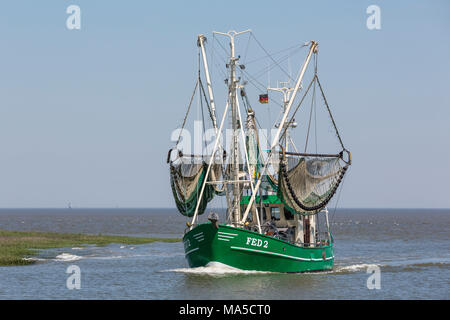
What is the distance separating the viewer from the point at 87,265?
57.3m

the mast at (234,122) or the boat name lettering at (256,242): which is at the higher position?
the mast at (234,122)

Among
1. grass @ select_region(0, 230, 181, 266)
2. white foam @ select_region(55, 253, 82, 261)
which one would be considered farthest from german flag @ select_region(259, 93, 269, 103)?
white foam @ select_region(55, 253, 82, 261)

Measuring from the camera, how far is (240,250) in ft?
144

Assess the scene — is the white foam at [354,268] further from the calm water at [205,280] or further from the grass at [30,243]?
the grass at [30,243]

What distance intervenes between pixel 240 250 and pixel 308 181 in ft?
26.1

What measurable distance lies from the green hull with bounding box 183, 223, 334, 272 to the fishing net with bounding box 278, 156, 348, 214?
10.5 feet

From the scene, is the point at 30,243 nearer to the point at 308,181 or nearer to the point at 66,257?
the point at 66,257

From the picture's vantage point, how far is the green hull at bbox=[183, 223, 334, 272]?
4353 cm

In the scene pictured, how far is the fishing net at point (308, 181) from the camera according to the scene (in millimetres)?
46750

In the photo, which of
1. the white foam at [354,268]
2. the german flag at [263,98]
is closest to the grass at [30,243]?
the german flag at [263,98]

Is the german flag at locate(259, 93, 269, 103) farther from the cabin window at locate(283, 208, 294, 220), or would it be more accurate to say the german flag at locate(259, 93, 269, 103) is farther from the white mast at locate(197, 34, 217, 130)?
the cabin window at locate(283, 208, 294, 220)

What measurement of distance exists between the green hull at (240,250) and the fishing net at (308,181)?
3189mm
